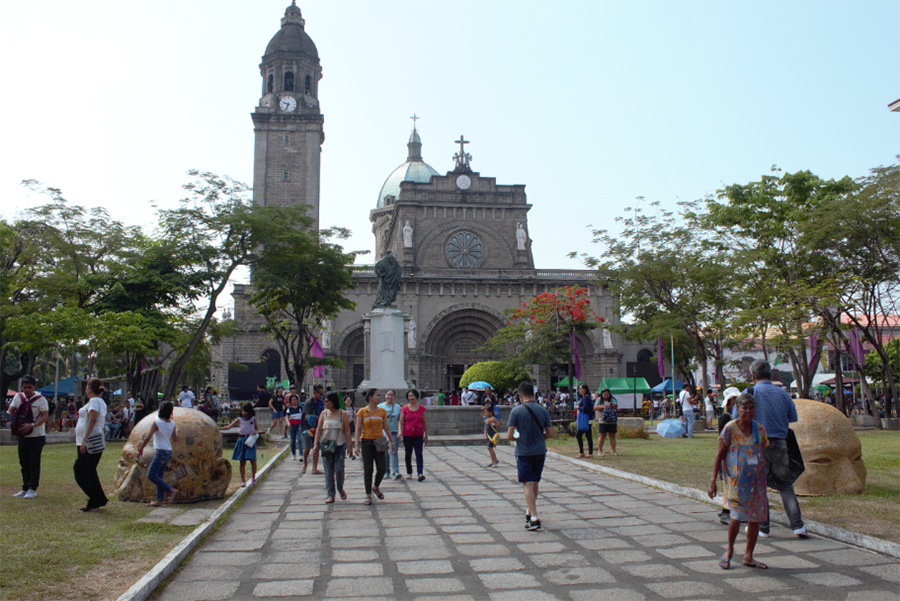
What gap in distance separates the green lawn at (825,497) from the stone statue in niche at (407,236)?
27391mm

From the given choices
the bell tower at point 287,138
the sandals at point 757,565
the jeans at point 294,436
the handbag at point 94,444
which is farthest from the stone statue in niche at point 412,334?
the sandals at point 757,565

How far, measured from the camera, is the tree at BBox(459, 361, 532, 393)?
30066mm

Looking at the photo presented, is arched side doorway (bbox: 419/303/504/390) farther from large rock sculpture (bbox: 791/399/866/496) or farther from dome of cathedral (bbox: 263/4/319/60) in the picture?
large rock sculpture (bbox: 791/399/866/496)

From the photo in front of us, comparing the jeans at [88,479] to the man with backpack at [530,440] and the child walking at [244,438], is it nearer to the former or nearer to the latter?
Answer: the child walking at [244,438]

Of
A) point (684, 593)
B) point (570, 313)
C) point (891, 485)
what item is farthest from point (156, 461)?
point (570, 313)

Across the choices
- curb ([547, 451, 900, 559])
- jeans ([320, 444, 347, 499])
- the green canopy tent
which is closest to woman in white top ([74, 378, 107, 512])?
jeans ([320, 444, 347, 499])

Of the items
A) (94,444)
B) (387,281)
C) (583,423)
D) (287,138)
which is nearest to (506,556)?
(94,444)

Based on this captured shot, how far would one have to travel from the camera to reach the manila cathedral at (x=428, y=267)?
141ft

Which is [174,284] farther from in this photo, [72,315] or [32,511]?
[32,511]

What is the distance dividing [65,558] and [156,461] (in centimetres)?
269

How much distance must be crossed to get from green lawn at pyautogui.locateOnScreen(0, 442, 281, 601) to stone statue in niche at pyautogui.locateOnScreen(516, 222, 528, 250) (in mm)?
38043

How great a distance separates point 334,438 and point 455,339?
118ft

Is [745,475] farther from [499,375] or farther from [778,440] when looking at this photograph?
[499,375]

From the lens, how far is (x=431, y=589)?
16.2 ft
